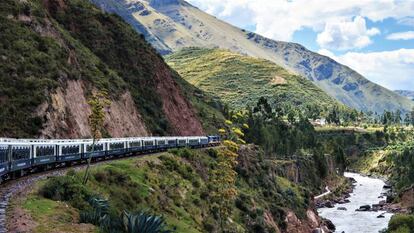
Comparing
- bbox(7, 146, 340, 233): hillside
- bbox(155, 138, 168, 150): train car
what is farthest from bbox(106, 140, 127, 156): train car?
bbox(155, 138, 168, 150): train car

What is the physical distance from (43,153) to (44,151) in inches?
8.9

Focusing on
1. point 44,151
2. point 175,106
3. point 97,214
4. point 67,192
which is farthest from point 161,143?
point 97,214

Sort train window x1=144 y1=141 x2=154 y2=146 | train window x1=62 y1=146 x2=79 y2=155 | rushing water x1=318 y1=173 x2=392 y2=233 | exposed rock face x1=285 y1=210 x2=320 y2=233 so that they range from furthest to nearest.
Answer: rushing water x1=318 y1=173 x2=392 y2=233 < exposed rock face x1=285 y1=210 x2=320 y2=233 < train window x1=144 y1=141 x2=154 y2=146 < train window x1=62 y1=146 x2=79 y2=155

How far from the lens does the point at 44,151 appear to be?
43.6 m

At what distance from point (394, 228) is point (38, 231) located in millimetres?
68209

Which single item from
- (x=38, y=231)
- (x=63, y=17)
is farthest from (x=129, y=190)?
(x=63, y=17)

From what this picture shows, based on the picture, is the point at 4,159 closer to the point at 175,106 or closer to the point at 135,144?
the point at 135,144

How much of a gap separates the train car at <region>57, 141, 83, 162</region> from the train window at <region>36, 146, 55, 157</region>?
1.66m

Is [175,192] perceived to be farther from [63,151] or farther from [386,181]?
[386,181]

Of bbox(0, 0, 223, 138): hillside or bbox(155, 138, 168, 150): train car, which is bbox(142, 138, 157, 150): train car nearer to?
bbox(155, 138, 168, 150): train car

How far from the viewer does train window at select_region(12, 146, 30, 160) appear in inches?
1435

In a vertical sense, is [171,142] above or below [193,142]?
above

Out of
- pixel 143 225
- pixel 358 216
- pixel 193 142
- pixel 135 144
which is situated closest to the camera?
pixel 143 225

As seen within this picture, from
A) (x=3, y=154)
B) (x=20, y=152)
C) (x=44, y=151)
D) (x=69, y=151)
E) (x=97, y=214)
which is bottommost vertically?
(x=97, y=214)
